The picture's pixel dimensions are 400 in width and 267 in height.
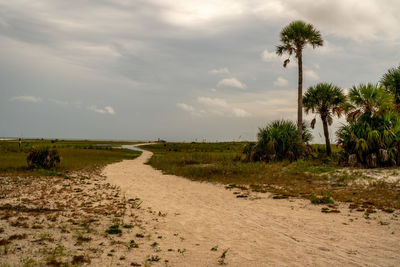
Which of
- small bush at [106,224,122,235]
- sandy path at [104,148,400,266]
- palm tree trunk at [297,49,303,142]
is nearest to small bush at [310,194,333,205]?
sandy path at [104,148,400,266]

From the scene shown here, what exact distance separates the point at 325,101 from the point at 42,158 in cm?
2556

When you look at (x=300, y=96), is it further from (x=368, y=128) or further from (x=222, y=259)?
(x=222, y=259)

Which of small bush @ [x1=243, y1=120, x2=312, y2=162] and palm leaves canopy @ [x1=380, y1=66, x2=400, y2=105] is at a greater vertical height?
palm leaves canopy @ [x1=380, y1=66, x2=400, y2=105]

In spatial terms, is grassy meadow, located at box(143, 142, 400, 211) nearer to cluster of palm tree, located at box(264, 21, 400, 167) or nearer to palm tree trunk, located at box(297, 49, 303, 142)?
cluster of palm tree, located at box(264, 21, 400, 167)

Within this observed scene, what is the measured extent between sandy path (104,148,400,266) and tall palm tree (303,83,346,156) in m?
19.4

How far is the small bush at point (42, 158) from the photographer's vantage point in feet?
63.0

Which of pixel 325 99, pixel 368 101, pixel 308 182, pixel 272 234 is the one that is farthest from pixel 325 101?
pixel 272 234

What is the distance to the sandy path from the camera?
17.6ft

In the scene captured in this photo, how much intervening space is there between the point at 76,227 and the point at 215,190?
8260 millimetres

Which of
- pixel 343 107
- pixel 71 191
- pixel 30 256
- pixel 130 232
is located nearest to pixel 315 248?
pixel 130 232

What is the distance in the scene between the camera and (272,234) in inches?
276

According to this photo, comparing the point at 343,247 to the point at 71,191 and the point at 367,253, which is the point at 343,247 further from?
the point at 71,191

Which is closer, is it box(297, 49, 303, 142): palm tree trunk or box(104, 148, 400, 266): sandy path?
box(104, 148, 400, 266): sandy path

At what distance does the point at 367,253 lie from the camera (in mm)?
5621
